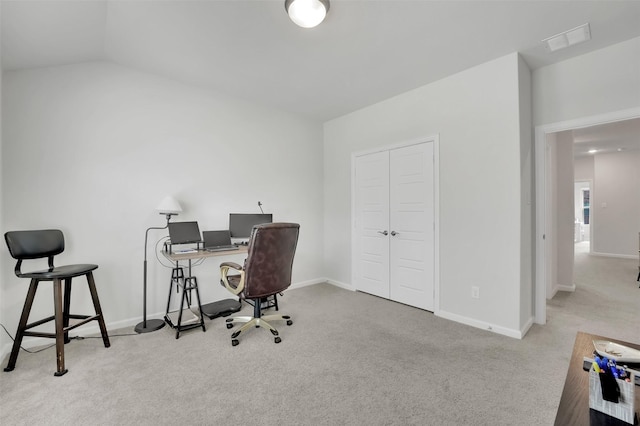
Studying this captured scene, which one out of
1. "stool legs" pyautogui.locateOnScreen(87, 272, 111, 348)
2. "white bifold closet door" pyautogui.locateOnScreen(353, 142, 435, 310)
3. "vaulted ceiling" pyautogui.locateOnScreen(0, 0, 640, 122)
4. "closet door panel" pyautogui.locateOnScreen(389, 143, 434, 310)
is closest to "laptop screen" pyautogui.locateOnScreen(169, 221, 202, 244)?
"stool legs" pyautogui.locateOnScreen(87, 272, 111, 348)

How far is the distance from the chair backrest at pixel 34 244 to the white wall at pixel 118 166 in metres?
0.22

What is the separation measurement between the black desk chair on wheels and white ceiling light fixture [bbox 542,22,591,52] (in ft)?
14.5

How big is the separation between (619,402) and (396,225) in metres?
2.78

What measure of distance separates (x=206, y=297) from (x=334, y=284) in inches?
77.3

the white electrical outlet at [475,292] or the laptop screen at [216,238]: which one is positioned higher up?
the laptop screen at [216,238]

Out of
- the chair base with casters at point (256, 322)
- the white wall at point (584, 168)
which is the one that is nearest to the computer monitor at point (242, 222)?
the chair base with casters at point (256, 322)

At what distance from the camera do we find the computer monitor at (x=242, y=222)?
3.57 meters

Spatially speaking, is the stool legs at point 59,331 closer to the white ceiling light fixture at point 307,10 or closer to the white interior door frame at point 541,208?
the white ceiling light fixture at point 307,10

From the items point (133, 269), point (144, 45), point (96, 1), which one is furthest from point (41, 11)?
point (133, 269)

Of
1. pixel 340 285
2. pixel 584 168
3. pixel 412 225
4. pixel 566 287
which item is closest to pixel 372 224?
pixel 412 225

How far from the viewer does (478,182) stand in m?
2.93

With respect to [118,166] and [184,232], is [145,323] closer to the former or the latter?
[184,232]

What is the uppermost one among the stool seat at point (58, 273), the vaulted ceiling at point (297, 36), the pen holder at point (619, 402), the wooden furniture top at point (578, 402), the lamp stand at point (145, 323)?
the vaulted ceiling at point (297, 36)

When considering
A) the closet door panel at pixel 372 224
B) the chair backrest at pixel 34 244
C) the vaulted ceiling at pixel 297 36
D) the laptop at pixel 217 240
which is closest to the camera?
the vaulted ceiling at pixel 297 36
